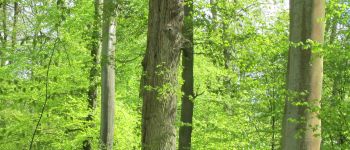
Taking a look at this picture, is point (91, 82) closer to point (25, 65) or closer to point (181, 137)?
point (25, 65)

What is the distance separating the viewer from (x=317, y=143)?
5184 millimetres

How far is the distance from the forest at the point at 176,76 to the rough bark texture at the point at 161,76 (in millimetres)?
12

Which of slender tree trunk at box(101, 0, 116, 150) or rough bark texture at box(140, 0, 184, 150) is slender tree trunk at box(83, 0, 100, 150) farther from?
rough bark texture at box(140, 0, 184, 150)

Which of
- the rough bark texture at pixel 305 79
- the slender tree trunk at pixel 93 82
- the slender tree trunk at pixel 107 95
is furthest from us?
the slender tree trunk at pixel 93 82

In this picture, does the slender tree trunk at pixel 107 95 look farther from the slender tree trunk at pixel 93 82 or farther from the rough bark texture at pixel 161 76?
the rough bark texture at pixel 161 76

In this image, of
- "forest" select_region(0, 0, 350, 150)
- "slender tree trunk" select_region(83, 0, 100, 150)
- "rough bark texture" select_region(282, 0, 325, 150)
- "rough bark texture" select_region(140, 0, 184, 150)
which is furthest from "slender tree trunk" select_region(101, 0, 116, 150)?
"rough bark texture" select_region(282, 0, 325, 150)

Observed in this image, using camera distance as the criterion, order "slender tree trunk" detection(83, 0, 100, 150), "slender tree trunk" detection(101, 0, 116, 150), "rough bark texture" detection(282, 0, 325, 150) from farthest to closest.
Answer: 1. "slender tree trunk" detection(83, 0, 100, 150)
2. "slender tree trunk" detection(101, 0, 116, 150)
3. "rough bark texture" detection(282, 0, 325, 150)

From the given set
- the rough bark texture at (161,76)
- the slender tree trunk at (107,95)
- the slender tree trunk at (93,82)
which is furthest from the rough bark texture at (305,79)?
the slender tree trunk at (93,82)

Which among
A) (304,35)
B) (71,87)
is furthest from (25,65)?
(304,35)

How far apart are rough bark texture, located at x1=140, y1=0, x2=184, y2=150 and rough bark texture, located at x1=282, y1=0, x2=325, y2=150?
136 cm

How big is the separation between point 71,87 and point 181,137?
4360mm

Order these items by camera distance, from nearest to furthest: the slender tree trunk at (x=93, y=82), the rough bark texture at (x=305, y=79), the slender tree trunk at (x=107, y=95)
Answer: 1. the rough bark texture at (x=305, y=79)
2. the slender tree trunk at (x=107, y=95)
3. the slender tree trunk at (x=93, y=82)

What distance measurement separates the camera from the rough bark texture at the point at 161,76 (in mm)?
5141

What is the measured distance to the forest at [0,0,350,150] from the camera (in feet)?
17.0
